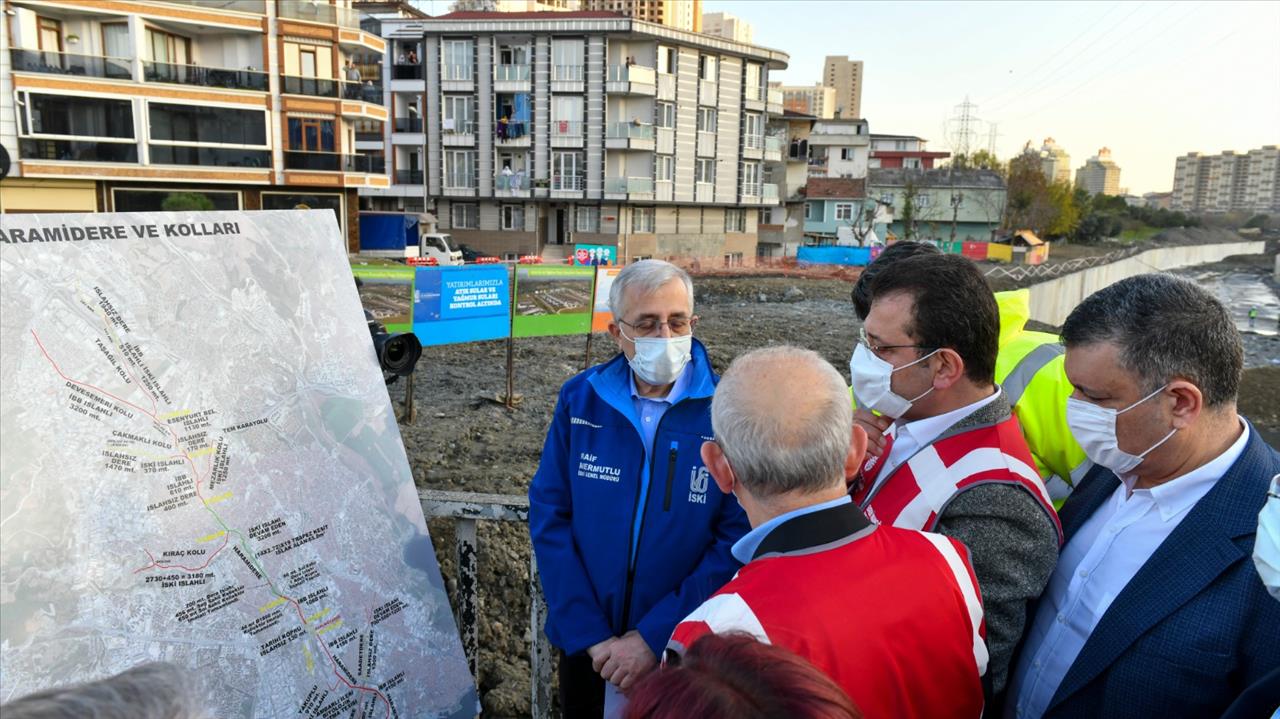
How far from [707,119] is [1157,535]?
44199mm

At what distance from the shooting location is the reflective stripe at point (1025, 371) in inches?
108

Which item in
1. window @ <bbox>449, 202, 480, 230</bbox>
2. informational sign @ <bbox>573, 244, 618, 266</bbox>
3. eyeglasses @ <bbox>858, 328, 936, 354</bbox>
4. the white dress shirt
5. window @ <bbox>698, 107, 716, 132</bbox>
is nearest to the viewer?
the white dress shirt

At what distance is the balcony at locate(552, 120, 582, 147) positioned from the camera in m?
40.7

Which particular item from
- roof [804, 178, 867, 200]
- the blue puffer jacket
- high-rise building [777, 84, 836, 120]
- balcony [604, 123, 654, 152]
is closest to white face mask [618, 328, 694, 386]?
the blue puffer jacket

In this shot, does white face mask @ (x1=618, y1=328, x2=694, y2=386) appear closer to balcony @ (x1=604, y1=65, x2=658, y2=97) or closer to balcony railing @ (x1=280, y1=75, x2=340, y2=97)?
balcony railing @ (x1=280, y1=75, x2=340, y2=97)

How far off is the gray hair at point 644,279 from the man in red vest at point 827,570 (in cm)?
102

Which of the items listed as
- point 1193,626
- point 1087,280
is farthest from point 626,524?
point 1087,280

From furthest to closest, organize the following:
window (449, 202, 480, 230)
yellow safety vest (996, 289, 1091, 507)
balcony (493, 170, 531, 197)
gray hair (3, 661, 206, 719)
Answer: window (449, 202, 480, 230)
balcony (493, 170, 531, 197)
yellow safety vest (996, 289, 1091, 507)
gray hair (3, 661, 206, 719)

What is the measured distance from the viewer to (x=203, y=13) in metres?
28.6

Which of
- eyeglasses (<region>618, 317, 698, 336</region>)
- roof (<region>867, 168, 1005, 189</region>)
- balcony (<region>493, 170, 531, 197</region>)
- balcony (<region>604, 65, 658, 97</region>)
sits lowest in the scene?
eyeglasses (<region>618, 317, 698, 336</region>)

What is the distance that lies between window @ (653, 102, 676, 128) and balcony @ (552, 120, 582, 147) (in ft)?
13.0

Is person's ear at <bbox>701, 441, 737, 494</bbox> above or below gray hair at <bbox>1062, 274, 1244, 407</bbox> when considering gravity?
below

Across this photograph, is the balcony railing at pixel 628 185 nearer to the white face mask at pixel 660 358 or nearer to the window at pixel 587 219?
the window at pixel 587 219

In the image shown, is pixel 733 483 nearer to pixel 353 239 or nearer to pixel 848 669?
pixel 848 669
